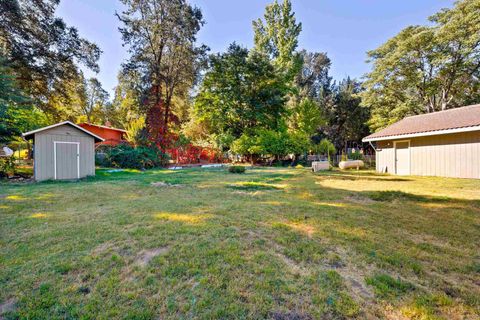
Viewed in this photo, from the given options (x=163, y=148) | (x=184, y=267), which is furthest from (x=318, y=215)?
(x=163, y=148)

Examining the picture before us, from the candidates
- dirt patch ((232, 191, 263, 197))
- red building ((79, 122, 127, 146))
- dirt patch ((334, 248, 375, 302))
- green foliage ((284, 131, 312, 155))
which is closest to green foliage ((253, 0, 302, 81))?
green foliage ((284, 131, 312, 155))

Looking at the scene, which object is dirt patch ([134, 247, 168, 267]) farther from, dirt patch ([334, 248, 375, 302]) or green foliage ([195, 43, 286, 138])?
green foliage ([195, 43, 286, 138])

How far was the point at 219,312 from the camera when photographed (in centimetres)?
160

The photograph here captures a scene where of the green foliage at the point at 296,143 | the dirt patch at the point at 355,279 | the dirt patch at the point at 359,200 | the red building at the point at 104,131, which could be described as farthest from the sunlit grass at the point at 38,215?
→ the red building at the point at 104,131

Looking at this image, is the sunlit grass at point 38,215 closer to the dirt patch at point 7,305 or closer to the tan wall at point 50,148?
the dirt patch at point 7,305

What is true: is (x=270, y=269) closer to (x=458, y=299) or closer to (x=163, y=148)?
(x=458, y=299)

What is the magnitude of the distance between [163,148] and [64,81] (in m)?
7.93

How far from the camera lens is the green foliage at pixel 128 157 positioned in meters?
14.2

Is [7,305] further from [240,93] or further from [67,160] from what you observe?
[240,93]

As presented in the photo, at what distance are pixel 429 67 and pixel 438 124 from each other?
11.1 m

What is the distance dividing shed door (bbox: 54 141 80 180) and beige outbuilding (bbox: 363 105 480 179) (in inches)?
588

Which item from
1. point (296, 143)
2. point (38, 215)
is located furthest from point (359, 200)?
point (296, 143)

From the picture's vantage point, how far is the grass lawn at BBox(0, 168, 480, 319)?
5.48ft

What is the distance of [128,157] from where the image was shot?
14.2m
